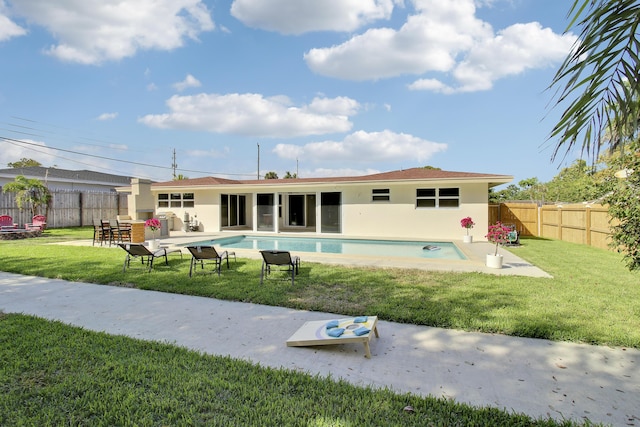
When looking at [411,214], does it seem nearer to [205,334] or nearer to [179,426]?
[205,334]

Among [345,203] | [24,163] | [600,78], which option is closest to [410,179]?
[345,203]

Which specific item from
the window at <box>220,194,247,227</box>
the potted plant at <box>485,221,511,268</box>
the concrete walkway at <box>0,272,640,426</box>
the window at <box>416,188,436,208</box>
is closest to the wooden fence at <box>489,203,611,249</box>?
the potted plant at <box>485,221,511,268</box>

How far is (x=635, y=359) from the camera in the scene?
11.8 ft

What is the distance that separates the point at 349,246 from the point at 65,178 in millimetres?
28467

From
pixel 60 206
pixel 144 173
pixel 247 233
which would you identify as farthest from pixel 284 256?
pixel 144 173

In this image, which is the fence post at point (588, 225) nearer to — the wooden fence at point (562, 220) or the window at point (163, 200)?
the wooden fence at point (562, 220)

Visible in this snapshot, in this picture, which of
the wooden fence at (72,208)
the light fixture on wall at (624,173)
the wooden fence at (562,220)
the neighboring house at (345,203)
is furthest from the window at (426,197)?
the wooden fence at (72,208)

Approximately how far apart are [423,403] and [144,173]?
161 feet

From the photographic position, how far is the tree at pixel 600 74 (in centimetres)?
140

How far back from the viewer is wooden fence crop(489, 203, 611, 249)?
12688 mm

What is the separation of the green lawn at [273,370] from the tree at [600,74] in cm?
214

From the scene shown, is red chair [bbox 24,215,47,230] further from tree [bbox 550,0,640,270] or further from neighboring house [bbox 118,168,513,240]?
tree [bbox 550,0,640,270]

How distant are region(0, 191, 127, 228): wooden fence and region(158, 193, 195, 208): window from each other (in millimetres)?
5627

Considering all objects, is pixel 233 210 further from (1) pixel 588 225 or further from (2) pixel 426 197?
(1) pixel 588 225
